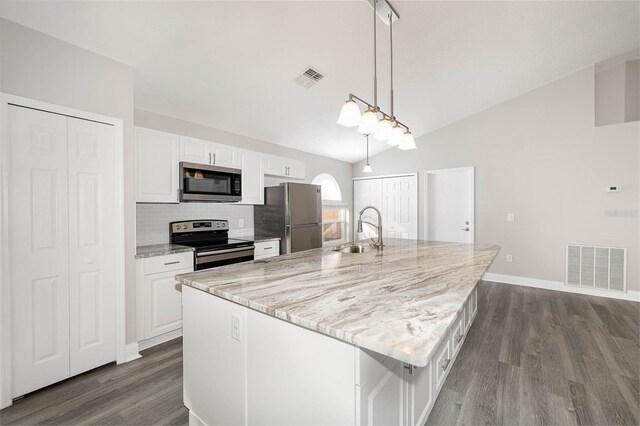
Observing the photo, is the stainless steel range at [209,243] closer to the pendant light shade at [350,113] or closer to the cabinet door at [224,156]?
the cabinet door at [224,156]

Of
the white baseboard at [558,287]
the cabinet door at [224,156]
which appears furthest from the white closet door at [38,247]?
the white baseboard at [558,287]

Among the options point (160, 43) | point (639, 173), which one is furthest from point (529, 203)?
point (160, 43)

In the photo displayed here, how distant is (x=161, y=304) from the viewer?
2625 mm

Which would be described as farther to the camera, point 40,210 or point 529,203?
point 529,203

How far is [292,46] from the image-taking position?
2.56 m

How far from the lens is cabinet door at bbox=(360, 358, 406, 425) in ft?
3.22

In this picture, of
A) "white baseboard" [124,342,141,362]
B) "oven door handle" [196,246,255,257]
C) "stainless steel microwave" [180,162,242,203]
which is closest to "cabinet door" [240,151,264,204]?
"stainless steel microwave" [180,162,242,203]

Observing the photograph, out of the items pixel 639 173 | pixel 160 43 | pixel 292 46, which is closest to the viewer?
pixel 160 43

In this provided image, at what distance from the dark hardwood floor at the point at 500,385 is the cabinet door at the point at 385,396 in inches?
29.4

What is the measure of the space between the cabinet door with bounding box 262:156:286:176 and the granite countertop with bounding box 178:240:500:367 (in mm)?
2051

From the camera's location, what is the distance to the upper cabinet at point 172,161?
272cm

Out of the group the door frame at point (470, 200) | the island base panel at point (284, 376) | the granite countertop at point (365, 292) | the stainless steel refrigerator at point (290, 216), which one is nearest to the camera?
the granite countertop at point (365, 292)

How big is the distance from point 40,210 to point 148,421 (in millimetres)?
1544

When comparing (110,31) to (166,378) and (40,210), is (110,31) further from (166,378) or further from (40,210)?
(166,378)
